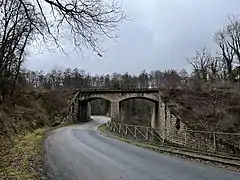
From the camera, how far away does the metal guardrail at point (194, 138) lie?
19.5 m

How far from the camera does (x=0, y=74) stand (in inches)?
1140

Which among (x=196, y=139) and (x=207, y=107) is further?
(x=207, y=107)

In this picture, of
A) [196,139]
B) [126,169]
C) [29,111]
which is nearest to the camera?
[126,169]

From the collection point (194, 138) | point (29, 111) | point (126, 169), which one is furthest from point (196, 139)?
point (29, 111)

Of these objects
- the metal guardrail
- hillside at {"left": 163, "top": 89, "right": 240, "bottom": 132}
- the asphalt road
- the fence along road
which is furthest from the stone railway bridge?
the asphalt road

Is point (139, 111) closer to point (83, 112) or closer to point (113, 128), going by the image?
point (83, 112)

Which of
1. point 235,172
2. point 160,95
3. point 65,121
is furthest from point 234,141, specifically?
point 65,121

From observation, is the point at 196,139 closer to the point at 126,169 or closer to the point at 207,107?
the point at 126,169

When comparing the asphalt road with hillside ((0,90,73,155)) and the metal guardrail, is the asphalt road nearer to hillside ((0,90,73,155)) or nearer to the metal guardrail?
hillside ((0,90,73,155))

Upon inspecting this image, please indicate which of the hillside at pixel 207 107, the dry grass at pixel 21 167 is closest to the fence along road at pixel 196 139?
the hillside at pixel 207 107

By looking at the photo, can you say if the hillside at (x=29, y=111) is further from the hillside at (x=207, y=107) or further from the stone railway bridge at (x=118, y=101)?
the hillside at (x=207, y=107)

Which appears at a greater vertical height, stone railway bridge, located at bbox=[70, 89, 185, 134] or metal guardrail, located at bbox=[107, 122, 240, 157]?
stone railway bridge, located at bbox=[70, 89, 185, 134]

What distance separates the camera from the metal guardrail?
1945 centimetres

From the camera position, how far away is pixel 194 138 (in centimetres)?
2472
